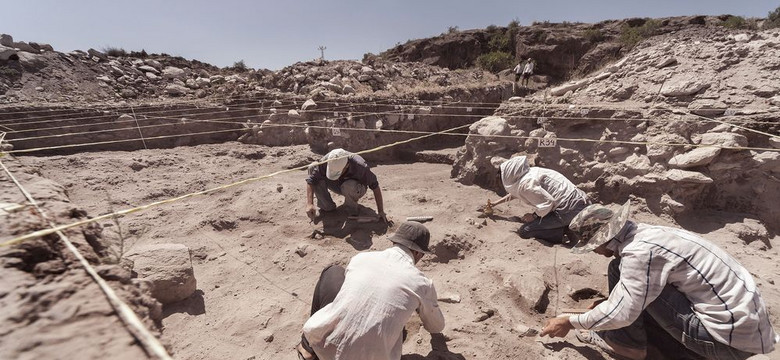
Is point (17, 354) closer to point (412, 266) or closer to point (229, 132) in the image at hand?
point (412, 266)

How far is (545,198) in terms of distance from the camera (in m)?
3.76

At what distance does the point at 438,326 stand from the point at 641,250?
128cm

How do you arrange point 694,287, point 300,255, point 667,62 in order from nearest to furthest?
point 694,287
point 300,255
point 667,62

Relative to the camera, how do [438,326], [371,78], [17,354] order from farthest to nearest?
[371,78] < [438,326] < [17,354]

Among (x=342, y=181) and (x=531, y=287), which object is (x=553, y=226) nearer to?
(x=531, y=287)

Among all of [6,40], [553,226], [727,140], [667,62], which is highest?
[6,40]

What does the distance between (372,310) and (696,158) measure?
14.2 ft

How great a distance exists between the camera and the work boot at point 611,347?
7.34ft

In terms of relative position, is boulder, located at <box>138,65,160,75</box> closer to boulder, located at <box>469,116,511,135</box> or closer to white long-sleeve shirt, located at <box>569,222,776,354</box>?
boulder, located at <box>469,116,511,135</box>

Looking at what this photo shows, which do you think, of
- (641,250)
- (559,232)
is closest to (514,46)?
(559,232)

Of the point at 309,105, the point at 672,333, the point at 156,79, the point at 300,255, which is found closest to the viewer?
the point at 672,333

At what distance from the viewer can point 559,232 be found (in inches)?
149

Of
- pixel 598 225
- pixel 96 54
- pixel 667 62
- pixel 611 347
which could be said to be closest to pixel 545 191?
pixel 598 225

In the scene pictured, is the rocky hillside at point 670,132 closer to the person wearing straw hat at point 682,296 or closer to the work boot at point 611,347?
the person wearing straw hat at point 682,296
